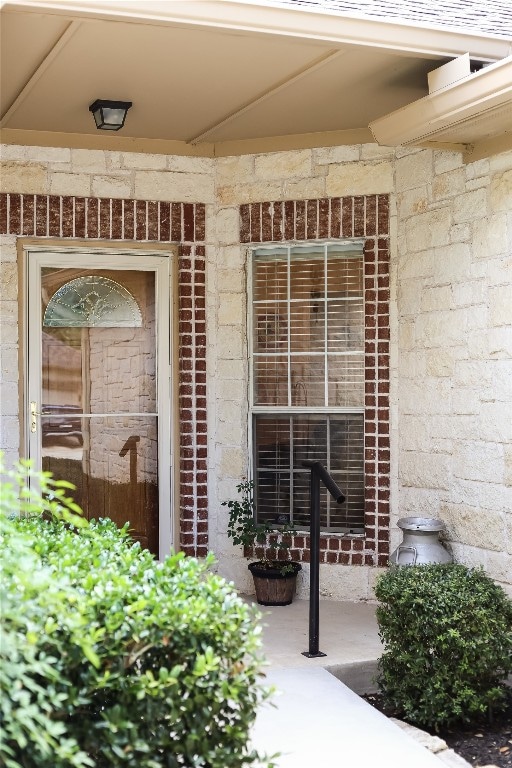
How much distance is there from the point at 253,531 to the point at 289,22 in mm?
3315

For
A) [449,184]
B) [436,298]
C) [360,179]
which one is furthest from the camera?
[360,179]

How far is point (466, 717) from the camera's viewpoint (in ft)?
14.3

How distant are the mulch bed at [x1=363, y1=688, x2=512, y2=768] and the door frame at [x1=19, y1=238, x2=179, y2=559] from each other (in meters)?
2.44

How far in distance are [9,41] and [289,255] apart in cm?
253

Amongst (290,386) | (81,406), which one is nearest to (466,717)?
(290,386)

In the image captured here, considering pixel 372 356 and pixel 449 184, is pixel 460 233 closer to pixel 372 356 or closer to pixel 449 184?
pixel 449 184

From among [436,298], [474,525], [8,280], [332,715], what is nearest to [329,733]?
[332,715]

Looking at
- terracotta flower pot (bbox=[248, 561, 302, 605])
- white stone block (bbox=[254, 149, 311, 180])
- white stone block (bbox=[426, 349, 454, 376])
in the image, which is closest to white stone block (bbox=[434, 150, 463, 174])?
white stone block (bbox=[254, 149, 311, 180])

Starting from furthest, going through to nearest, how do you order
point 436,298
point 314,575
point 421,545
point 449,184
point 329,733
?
point 436,298 → point 449,184 → point 421,545 → point 314,575 → point 329,733

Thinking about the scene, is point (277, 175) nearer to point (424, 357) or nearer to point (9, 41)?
point (424, 357)

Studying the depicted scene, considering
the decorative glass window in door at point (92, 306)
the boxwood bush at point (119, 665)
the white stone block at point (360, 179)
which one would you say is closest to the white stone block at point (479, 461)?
the white stone block at point (360, 179)

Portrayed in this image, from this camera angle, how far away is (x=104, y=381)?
255 inches

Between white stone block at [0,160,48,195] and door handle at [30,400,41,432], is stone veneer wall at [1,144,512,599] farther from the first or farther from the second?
door handle at [30,400,41,432]

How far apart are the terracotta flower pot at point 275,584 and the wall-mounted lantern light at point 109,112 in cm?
301
